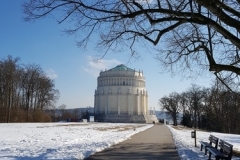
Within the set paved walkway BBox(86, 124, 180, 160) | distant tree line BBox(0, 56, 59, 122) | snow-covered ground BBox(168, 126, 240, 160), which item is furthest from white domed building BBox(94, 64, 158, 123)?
paved walkway BBox(86, 124, 180, 160)

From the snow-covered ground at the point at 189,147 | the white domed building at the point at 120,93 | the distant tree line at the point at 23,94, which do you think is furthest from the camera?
the white domed building at the point at 120,93

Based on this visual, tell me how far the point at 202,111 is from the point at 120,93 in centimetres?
5623

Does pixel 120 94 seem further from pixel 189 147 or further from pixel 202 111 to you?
pixel 189 147

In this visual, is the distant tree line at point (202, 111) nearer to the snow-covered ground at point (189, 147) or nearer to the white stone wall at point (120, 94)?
the snow-covered ground at point (189, 147)

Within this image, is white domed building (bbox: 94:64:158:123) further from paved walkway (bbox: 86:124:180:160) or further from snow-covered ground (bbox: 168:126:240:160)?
paved walkway (bbox: 86:124:180:160)

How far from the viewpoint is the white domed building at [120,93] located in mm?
117688

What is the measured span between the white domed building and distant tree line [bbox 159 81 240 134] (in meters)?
33.4

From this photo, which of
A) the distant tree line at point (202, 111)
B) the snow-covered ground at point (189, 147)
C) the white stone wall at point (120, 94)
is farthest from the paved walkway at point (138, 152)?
the white stone wall at point (120, 94)

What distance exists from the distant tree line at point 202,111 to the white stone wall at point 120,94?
1315 inches

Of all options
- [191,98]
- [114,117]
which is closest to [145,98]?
[114,117]

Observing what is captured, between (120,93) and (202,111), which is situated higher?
(120,93)

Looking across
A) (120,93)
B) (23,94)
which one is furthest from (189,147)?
(120,93)

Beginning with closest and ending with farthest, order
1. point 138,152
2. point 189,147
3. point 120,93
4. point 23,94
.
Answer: point 138,152, point 189,147, point 23,94, point 120,93

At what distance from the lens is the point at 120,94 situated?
391 ft
